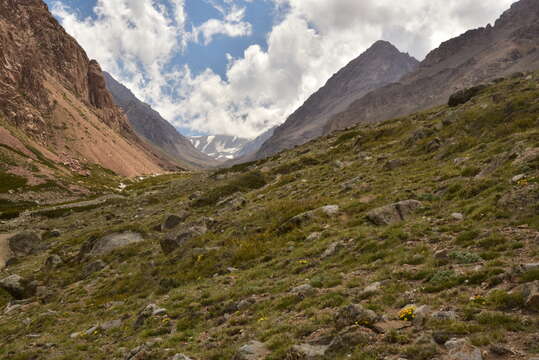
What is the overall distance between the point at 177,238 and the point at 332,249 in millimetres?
12543

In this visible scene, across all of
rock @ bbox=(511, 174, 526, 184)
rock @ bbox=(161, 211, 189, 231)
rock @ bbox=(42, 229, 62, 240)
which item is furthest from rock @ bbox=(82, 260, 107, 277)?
rock @ bbox=(511, 174, 526, 184)

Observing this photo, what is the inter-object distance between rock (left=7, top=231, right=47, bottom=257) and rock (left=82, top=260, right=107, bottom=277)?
1583cm

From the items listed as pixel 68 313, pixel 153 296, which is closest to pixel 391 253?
pixel 153 296

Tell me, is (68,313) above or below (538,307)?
below

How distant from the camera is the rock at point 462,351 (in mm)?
6363

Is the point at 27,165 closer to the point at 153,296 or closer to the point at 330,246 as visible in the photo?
the point at 153,296

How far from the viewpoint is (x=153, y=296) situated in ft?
58.0

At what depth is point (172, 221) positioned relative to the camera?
3278cm

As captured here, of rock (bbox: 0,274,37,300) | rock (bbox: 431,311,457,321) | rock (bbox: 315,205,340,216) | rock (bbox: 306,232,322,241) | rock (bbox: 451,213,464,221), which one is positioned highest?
rock (bbox: 451,213,464,221)

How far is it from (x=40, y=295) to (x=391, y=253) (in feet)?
74.4

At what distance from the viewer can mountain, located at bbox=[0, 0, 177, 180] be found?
335 feet

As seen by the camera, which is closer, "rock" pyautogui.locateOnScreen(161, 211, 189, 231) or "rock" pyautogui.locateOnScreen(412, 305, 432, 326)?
"rock" pyautogui.locateOnScreen(412, 305, 432, 326)

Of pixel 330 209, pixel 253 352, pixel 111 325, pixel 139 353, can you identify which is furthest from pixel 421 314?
pixel 111 325

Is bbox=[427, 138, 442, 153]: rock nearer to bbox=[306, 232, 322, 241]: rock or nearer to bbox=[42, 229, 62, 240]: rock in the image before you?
bbox=[306, 232, 322, 241]: rock
